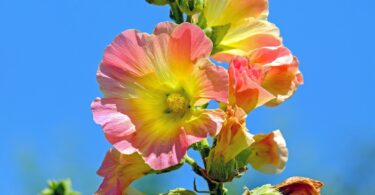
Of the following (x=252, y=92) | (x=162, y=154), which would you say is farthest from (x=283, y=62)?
(x=162, y=154)

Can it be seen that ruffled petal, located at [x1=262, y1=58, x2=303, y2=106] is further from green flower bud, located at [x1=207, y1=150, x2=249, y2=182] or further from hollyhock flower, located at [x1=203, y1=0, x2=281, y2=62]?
green flower bud, located at [x1=207, y1=150, x2=249, y2=182]

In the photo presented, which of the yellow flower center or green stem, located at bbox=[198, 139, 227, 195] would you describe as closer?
green stem, located at bbox=[198, 139, 227, 195]

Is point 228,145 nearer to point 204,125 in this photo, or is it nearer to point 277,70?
point 204,125

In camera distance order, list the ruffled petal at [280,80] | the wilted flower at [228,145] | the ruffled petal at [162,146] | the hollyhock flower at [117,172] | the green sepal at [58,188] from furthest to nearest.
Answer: the ruffled petal at [280,80], the hollyhock flower at [117,172], the wilted flower at [228,145], the ruffled petal at [162,146], the green sepal at [58,188]

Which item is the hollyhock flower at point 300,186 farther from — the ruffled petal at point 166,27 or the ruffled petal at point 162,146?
the ruffled petal at point 166,27

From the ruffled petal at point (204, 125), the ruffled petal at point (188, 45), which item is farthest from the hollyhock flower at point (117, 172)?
the ruffled petal at point (188, 45)

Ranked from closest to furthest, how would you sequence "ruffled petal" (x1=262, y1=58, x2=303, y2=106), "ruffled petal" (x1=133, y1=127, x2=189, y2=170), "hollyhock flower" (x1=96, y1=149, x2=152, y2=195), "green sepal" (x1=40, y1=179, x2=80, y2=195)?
"green sepal" (x1=40, y1=179, x2=80, y2=195) < "ruffled petal" (x1=133, y1=127, x2=189, y2=170) < "hollyhock flower" (x1=96, y1=149, x2=152, y2=195) < "ruffled petal" (x1=262, y1=58, x2=303, y2=106)

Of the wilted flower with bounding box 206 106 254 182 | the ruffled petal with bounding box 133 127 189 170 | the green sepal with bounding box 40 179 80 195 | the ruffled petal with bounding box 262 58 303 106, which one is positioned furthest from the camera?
the ruffled petal with bounding box 262 58 303 106

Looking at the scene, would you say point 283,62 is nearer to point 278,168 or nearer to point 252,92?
point 252,92

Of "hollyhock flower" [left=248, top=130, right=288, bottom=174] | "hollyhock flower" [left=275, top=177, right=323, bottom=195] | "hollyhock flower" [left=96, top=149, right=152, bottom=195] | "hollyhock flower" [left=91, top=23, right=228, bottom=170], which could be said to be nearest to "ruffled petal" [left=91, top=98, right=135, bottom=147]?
"hollyhock flower" [left=91, top=23, right=228, bottom=170]
